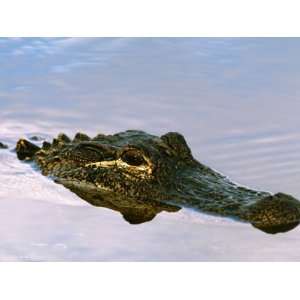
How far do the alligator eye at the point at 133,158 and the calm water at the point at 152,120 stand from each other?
684mm

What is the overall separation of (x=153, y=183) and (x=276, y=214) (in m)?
1.63

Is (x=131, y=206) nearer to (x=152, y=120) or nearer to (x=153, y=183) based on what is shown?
(x=153, y=183)

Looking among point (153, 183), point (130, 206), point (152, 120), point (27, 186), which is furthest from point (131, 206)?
point (152, 120)

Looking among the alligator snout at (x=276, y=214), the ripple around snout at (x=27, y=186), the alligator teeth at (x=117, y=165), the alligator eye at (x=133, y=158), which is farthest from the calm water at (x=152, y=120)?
the alligator eye at (x=133, y=158)

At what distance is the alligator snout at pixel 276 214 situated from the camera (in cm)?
1001

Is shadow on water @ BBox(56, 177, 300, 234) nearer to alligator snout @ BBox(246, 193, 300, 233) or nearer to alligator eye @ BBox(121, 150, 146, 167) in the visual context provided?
alligator snout @ BBox(246, 193, 300, 233)

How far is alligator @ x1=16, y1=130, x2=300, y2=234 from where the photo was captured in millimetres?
10141

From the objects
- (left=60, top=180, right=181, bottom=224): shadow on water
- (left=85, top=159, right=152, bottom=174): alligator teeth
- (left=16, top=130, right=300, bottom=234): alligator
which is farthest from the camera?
(left=85, top=159, right=152, bottom=174): alligator teeth

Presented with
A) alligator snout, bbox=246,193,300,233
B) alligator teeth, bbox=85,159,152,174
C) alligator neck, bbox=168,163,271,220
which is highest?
alligator teeth, bbox=85,159,152,174

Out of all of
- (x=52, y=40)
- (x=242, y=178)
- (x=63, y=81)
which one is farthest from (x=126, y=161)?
(x=52, y=40)

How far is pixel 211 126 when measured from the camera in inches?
547

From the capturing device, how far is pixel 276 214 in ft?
33.0

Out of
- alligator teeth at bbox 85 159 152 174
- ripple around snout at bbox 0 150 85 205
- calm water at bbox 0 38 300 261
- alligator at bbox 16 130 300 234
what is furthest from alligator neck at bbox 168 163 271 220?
ripple around snout at bbox 0 150 85 205

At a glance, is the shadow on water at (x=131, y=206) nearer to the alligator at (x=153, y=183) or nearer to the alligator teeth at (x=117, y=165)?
the alligator at (x=153, y=183)
